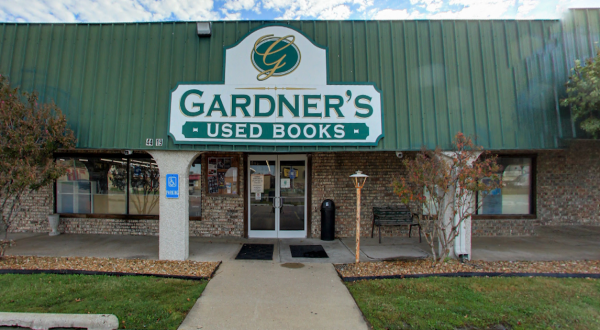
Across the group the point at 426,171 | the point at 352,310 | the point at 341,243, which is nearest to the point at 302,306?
the point at 352,310

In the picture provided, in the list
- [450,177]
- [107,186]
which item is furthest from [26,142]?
[450,177]

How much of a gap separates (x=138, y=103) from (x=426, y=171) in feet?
19.6

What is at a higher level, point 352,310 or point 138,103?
point 138,103

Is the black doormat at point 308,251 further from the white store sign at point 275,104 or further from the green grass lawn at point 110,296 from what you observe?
the white store sign at point 275,104

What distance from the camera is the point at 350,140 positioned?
21.6 feet

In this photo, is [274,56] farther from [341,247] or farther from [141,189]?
[141,189]

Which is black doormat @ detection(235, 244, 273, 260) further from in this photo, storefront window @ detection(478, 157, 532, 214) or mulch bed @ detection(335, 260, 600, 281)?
storefront window @ detection(478, 157, 532, 214)

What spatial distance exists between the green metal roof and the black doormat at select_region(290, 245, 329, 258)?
7.88ft

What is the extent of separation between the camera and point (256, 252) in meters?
7.29

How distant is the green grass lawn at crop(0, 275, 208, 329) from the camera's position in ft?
13.5

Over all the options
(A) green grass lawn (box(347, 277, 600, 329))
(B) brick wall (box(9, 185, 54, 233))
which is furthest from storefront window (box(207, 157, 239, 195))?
(A) green grass lawn (box(347, 277, 600, 329))

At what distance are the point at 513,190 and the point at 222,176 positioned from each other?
27.6ft

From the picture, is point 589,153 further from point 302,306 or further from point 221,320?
point 221,320

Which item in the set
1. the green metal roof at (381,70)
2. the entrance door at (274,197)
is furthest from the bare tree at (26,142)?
the entrance door at (274,197)
